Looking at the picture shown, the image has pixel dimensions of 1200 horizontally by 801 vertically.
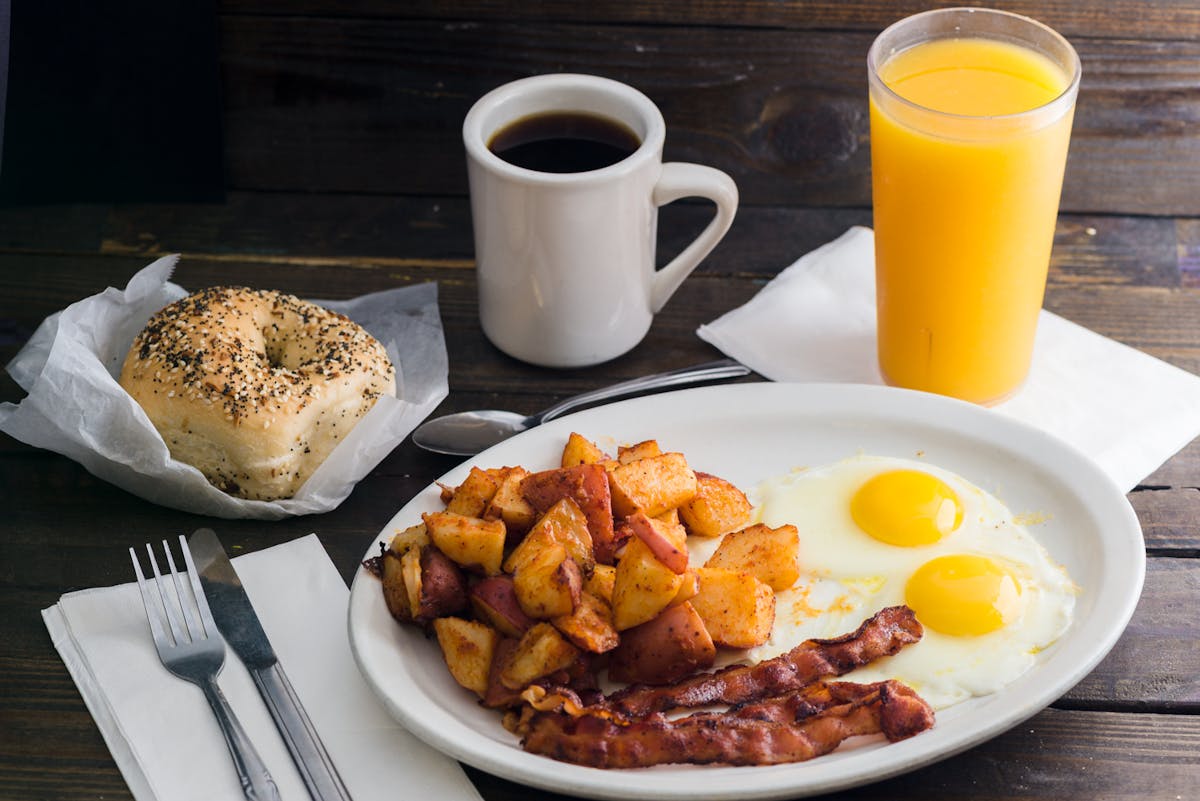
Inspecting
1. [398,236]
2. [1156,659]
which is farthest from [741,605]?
[398,236]

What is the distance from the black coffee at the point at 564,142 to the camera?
6.72 ft

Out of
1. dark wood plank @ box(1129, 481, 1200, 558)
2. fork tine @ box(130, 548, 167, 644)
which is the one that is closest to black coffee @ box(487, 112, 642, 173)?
fork tine @ box(130, 548, 167, 644)

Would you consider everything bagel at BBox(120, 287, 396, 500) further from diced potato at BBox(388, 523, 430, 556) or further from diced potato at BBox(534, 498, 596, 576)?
diced potato at BBox(534, 498, 596, 576)

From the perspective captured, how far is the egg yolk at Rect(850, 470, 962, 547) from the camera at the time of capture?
1.70 metres

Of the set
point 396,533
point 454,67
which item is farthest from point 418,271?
point 396,533

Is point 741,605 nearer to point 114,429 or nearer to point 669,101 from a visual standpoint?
point 114,429

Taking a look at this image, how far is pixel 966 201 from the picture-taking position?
184 centimetres

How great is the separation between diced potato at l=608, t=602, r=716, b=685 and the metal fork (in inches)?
Result: 16.3

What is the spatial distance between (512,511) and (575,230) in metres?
0.52

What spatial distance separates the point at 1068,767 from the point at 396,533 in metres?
0.82

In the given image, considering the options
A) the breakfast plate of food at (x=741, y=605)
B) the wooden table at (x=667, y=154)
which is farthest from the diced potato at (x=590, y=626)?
the wooden table at (x=667, y=154)

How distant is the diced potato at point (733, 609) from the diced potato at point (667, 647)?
0.08 ft

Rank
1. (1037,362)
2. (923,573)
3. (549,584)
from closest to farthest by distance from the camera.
Answer: (549,584), (923,573), (1037,362)

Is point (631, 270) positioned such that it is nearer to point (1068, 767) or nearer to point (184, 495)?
point (184, 495)
